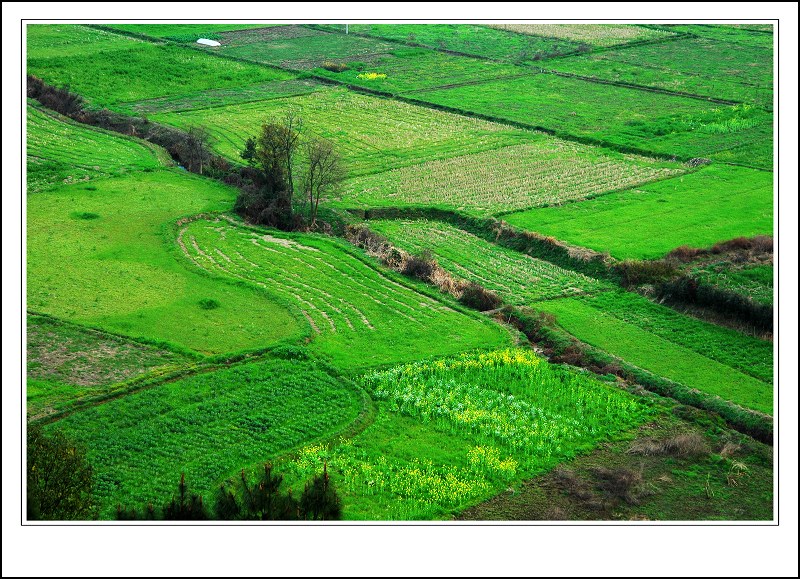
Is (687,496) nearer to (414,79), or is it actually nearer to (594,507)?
(594,507)

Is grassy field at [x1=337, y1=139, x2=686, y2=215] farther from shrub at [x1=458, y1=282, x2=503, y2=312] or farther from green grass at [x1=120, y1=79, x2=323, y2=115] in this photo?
green grass at [x1=120, y1=79, x2=323, y2=115]

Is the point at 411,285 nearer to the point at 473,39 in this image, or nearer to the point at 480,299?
the point at 480,299

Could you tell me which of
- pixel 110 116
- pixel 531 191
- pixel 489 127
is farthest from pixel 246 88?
pixel 531 191

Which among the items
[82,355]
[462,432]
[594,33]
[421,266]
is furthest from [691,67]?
[82,355]

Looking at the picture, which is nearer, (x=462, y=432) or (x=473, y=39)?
(x=462, y=432)

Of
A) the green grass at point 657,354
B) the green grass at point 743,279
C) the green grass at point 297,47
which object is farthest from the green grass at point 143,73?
the green grass at point 743,279

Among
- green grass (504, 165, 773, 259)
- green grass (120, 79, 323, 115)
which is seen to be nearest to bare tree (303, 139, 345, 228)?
green grass (504, 165, 773, 259)
